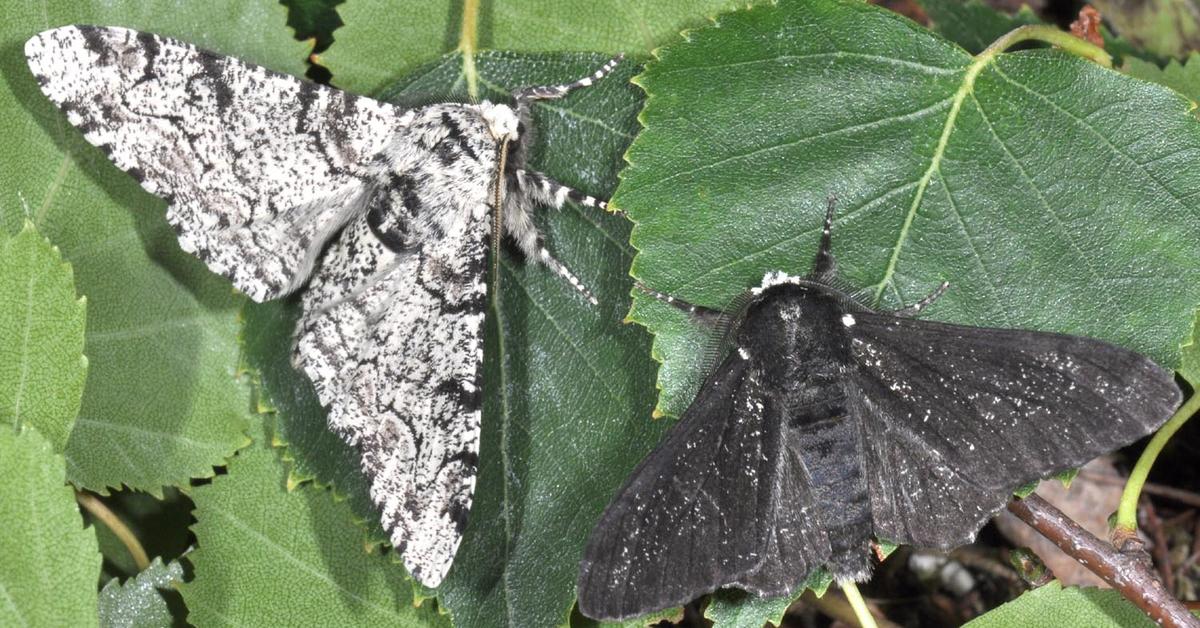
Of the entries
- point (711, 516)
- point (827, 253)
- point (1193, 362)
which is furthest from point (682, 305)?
point (1193, 362)

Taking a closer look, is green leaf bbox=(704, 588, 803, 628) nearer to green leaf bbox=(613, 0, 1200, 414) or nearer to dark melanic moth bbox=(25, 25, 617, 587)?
green leaf bbox=(613, 0, 1200, 414)

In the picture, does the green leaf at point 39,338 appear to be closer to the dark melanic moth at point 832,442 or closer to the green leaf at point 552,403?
the green leaf at point 552,403

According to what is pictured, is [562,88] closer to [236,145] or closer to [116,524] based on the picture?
[236,145]

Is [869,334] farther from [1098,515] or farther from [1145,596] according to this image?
[1098,515]

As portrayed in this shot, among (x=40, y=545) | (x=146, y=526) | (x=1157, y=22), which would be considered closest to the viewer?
(x=40, y=545)

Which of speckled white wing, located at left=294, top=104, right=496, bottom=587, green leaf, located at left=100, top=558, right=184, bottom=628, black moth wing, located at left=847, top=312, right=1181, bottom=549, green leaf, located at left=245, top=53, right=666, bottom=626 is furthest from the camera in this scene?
green leaf, located at left=100, top=558, right=184, bottom=628

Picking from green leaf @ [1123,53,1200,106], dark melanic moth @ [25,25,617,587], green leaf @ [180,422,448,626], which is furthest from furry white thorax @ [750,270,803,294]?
green leaf @ [1123,53,1200,106]

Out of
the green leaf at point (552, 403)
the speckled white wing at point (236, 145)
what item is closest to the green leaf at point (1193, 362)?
the green leaf at point (552, 403)
